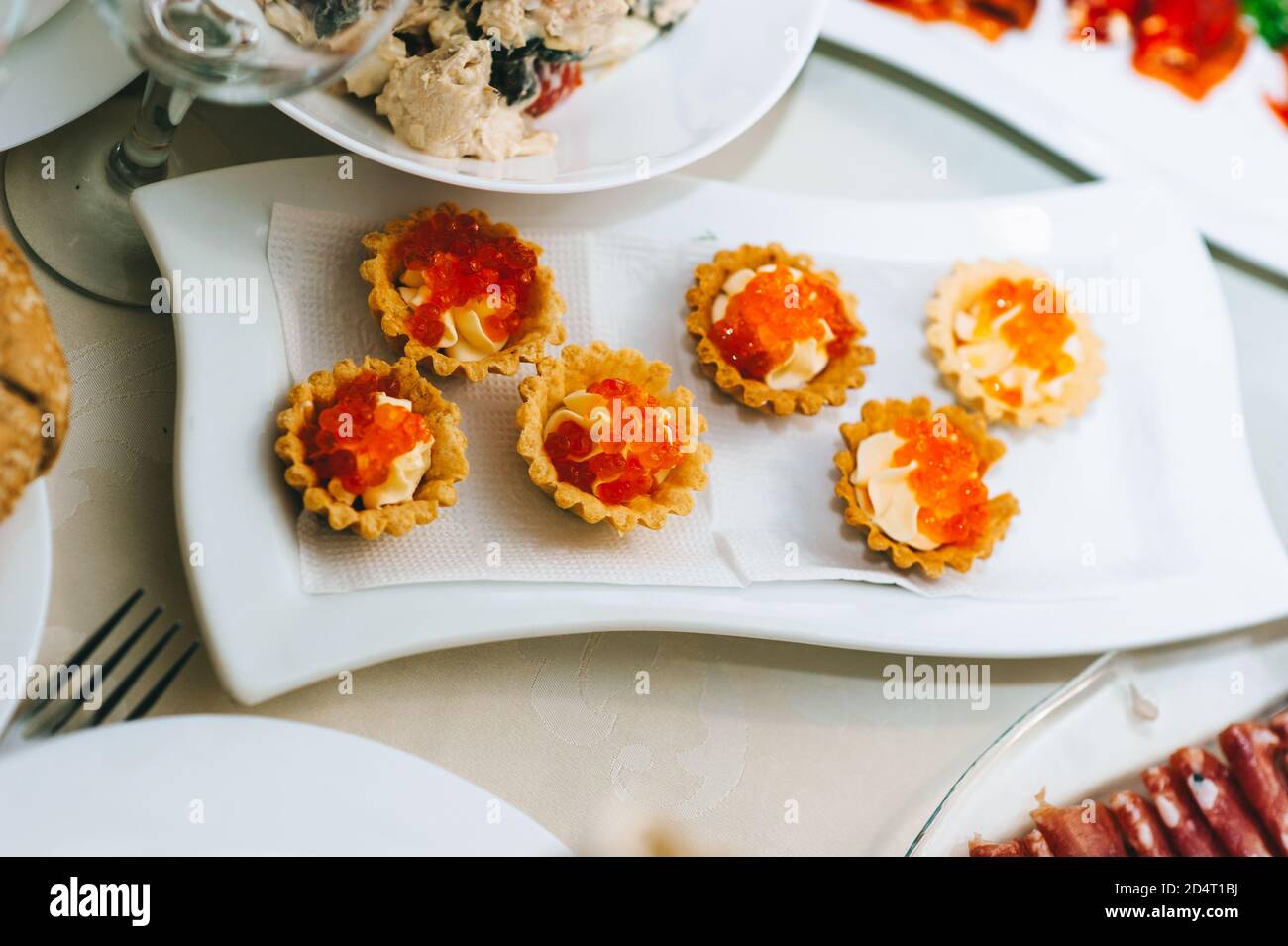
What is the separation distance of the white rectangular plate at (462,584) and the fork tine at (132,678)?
0.08m

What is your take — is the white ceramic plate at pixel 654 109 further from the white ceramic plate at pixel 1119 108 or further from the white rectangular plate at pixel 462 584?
the white ceramic plate at pixel 1119 108

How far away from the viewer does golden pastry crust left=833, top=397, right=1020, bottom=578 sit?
5.15 feet

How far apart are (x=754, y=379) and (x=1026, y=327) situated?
0.48m

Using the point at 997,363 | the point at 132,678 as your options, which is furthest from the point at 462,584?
the point at 997,363

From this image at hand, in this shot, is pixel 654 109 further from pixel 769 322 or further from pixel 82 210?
pixel 82 210

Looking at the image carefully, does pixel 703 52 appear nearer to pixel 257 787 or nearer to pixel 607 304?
pixel 607 304

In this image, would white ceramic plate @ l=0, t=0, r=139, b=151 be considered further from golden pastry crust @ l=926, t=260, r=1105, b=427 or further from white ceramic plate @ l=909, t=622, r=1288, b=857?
white ceramic plate @ l=909, t=622, r=1288, b=857

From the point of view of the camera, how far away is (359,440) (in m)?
1.32

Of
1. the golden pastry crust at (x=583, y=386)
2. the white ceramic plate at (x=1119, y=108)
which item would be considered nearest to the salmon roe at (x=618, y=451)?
the golden pastry crust at (x=583, y=386)

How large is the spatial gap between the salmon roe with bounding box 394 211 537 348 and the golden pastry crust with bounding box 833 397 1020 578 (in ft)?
1.72

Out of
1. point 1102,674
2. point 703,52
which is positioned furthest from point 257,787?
point 703,52

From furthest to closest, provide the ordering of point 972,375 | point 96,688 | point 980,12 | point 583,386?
point 980,12 < point 972,375 < point 583,386 < point 96,688

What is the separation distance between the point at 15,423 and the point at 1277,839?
62.4 inches

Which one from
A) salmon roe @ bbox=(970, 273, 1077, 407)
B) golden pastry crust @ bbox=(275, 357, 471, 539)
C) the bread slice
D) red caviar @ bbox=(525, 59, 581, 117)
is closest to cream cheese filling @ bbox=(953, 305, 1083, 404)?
salmon roe @ bbox=(970, 273, 1077, 407)
